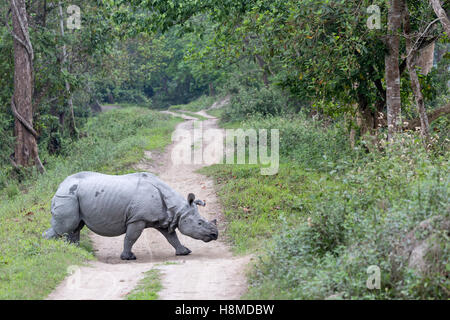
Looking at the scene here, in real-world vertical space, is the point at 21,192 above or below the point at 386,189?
below

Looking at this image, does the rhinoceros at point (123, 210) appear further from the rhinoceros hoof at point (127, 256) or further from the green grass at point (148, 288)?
the green grass at point (148, 288)

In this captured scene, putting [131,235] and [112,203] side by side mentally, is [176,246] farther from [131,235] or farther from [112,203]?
[112,203]

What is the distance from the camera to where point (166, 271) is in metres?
8.59

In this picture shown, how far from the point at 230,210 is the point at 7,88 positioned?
12602mm

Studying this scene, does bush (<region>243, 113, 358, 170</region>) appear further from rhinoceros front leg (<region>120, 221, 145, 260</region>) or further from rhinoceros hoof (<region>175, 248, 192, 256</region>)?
rhinoceros front leg (<region>120, 221, 145, 260</region>)

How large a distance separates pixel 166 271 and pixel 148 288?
1267mm

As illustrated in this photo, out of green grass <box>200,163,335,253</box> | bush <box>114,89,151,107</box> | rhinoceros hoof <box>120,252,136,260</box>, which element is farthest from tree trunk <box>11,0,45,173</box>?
bush <box>114,89,151,107</box>

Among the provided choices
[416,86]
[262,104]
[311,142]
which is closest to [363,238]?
[416,86]

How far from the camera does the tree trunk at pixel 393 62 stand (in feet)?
39.9

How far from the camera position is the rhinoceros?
1046 centimetres

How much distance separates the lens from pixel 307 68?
1407cm
